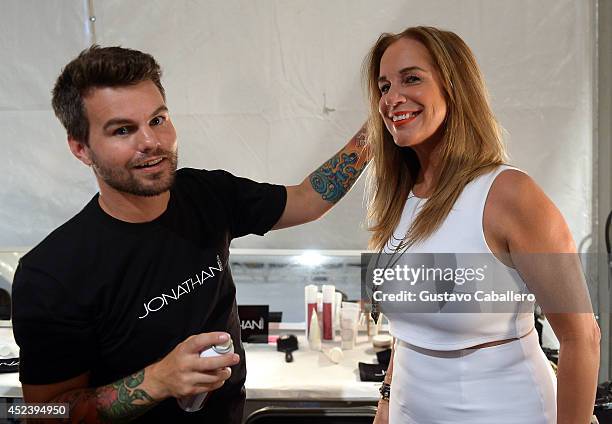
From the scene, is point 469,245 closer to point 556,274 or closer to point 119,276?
point 556,274

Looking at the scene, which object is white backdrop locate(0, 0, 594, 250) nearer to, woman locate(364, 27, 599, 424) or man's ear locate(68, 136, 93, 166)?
woman locate(364, 27, 599, 424)

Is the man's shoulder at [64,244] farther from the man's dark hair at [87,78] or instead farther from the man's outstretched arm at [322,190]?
the man's outstretched arm at [322,190]

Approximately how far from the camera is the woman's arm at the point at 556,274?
107cm

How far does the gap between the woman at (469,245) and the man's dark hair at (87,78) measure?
1.79 ft

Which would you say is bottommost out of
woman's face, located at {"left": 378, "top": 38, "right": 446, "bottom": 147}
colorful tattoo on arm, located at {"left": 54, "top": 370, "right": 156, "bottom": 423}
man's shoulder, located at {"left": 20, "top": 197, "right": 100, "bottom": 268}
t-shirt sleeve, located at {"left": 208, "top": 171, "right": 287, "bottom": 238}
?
colorful tattoo on arm, located at {"left": 54, "top": 370, "right": 156, "bottom": 423}

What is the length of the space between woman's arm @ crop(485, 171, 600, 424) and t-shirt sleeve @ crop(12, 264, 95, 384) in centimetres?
84

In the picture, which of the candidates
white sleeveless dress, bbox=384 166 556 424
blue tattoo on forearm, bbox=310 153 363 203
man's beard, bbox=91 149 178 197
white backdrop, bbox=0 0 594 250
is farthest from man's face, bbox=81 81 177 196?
white backdrop, bbox=0 0 594 250

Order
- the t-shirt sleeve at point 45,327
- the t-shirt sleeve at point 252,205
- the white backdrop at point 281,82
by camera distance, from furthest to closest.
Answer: the white backdrop at point 281,82
the t-shirt sleeve at point 252,205
the t-shirt sleeve at point 45,327

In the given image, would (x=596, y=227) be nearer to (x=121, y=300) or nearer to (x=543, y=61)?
(x=543, y=61)

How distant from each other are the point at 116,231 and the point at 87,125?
8.8 inches

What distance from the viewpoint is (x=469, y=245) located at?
44.4 inches

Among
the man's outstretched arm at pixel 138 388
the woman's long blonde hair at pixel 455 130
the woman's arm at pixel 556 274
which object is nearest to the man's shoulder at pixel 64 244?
the man's outstretched arm at pixel 138 388

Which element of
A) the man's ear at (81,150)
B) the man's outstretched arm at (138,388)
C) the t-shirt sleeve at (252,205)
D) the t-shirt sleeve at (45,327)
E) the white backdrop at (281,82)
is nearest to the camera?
the man's outstretched arm at (138,388)

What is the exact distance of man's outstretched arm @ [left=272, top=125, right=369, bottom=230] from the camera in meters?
1.54
